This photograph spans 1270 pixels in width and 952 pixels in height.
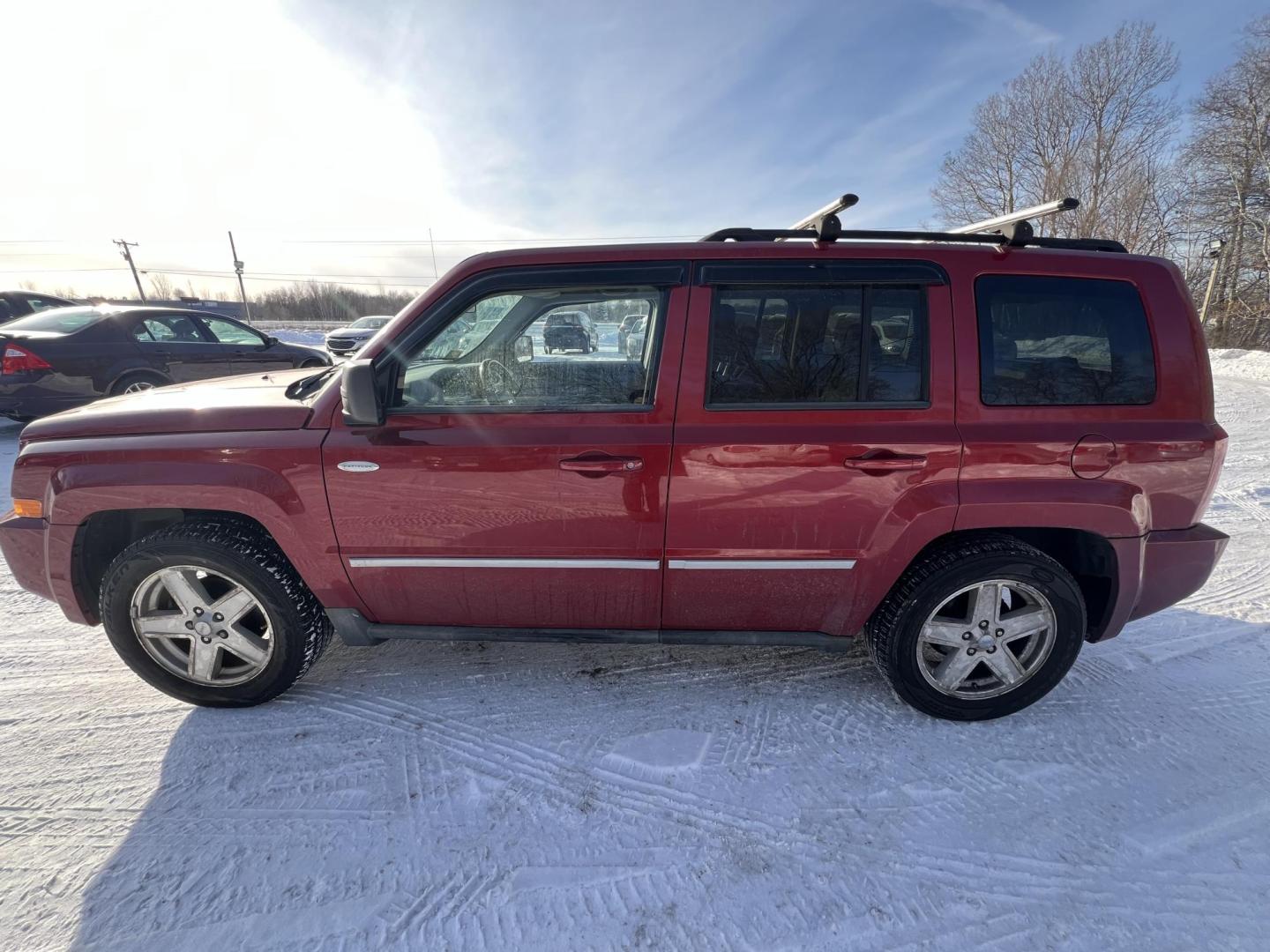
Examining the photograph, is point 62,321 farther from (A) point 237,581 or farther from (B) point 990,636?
(B) point 990,636

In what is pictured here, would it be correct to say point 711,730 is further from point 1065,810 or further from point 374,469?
point 374,469

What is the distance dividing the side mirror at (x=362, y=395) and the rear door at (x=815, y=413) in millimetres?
1155

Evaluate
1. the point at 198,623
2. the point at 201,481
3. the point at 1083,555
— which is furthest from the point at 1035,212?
the point at 198,623

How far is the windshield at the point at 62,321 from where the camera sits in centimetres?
640

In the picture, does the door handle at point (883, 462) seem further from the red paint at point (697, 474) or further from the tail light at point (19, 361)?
the tail light at point (19, 361)

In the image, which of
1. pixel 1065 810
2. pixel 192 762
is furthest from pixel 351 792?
pixel 1065 810

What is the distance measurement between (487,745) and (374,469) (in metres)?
1.22

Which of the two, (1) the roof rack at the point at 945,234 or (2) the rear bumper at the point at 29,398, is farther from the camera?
(2) the rear bumper at the point at 29,398

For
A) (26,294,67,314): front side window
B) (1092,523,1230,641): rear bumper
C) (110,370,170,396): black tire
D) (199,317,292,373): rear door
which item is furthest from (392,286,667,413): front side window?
(26,294,67,314): front side window

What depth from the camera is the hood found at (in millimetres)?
2256

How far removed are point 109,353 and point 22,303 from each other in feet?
20.7

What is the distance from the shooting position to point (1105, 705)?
2512 millimetres

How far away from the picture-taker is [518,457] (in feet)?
6.98

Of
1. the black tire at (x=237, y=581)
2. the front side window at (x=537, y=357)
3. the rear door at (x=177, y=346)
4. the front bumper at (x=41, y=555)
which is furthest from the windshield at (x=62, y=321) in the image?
the front side window at (x=537, y=357)
